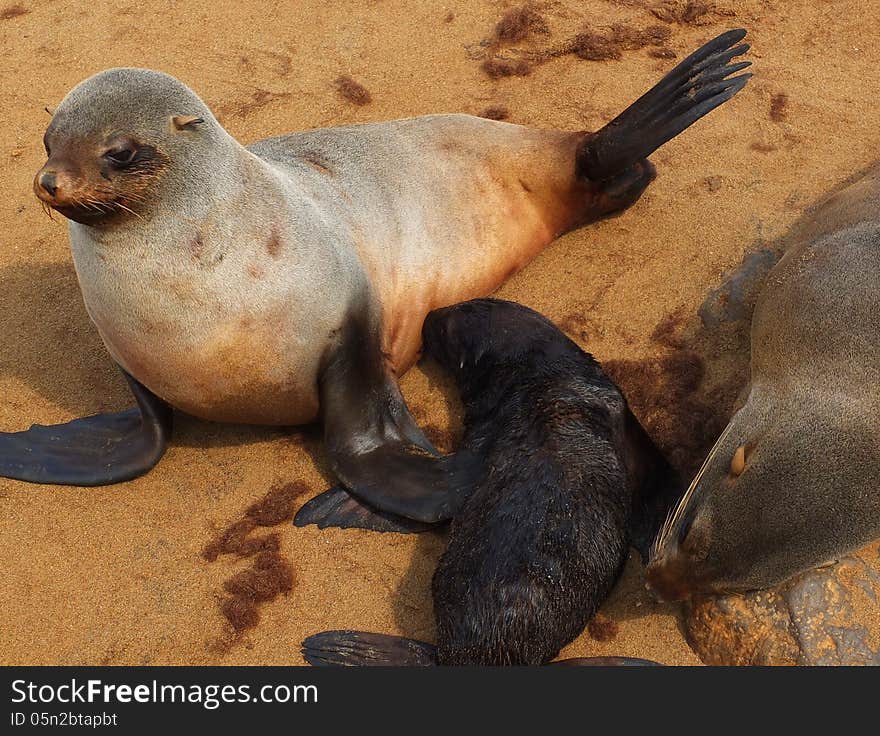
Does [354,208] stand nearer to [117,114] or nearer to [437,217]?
[437,217]

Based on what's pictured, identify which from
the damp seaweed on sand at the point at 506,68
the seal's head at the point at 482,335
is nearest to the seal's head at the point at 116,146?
the seal's head at the point at 482,335

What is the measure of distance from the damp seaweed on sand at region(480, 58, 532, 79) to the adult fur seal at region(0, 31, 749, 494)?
159cm

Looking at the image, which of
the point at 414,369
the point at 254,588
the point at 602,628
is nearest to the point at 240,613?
the point at 254,588

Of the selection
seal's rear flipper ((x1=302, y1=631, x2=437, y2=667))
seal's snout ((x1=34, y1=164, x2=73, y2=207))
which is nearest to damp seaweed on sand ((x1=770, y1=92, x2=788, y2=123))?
seal's rear flipper ((x1=302, y1=631, x2=437, y2=667))

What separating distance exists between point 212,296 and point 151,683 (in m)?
1.45

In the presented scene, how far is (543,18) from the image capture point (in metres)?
7.29

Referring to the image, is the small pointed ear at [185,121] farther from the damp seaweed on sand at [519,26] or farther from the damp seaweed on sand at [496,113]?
the damp seaweed on sand at [519,26]

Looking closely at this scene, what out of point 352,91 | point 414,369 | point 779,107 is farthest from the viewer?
point 352,91

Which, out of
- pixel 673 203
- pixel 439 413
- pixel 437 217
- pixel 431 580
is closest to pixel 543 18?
pixel 673 203

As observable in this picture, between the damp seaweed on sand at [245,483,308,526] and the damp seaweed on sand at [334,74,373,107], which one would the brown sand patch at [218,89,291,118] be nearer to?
the damp seaweed on sand at [334,74,373,107]

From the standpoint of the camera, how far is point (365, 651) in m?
3.61

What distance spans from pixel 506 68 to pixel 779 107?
5.84 ft

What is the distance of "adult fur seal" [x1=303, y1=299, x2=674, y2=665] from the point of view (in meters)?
3.46

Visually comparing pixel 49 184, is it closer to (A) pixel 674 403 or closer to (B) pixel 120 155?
(B) pixel 120 155
